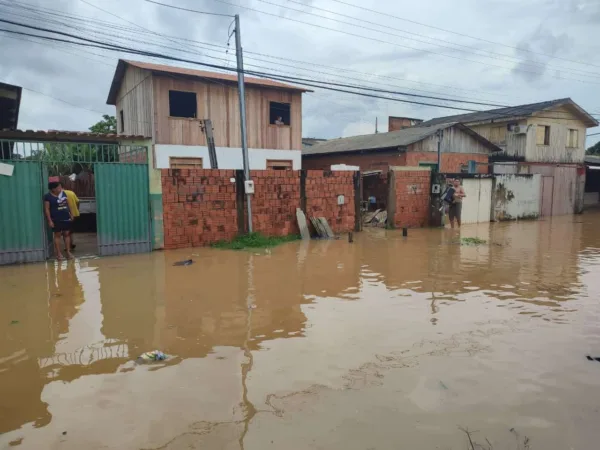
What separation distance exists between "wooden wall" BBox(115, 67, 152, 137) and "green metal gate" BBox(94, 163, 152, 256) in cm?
921

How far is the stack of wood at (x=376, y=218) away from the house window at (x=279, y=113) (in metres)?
7.30

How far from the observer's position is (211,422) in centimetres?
313

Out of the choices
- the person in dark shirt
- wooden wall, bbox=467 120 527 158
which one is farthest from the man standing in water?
wooden wall, bbox=467 120 527 158

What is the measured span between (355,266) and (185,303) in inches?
154

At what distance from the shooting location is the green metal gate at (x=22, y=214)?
8570mm

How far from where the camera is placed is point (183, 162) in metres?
18.7

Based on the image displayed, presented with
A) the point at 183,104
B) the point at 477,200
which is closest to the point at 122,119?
the point at 183,104

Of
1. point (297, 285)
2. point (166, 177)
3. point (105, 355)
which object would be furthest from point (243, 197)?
point (105, 355)

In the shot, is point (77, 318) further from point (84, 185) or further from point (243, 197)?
point (84, 185)

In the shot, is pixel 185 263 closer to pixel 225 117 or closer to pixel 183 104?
pixel 225 117

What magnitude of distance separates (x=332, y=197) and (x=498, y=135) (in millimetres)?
18720

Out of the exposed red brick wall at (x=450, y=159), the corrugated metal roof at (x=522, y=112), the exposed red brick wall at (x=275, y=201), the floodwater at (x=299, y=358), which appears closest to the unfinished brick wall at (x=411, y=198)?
the exposed red brick wall at (x=275, y=201)

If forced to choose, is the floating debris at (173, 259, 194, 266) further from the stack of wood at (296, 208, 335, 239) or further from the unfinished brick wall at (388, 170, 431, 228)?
the unfinished brick wall at (388, 170, 431, 228)

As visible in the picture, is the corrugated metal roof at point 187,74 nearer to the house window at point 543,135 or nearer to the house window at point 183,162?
the house window at point 183,162
